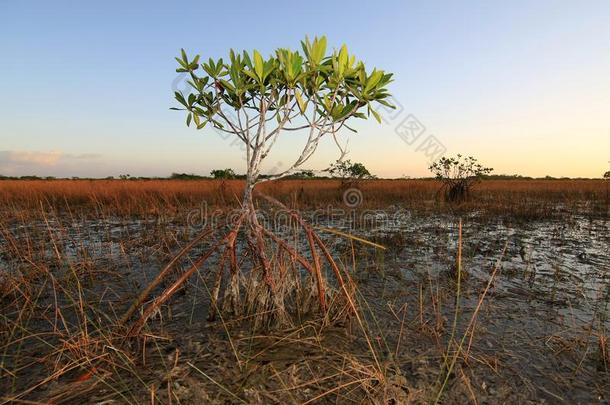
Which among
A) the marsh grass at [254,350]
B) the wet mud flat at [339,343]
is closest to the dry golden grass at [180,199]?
the wet mud flat at [339,343]

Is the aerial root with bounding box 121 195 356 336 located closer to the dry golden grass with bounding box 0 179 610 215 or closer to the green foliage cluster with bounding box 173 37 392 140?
the green foliage cluster with bounding box 173 37 392 140

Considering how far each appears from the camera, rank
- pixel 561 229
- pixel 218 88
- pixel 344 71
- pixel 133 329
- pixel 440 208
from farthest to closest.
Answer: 1. pixel 440 208
2. pixel 561 229
3. pixel 218 88
4. pixel 344 71
5. pixel 133 329

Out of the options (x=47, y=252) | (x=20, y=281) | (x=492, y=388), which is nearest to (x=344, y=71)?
(x=492, y=388)

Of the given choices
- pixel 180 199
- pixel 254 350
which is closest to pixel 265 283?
pixel 254 350

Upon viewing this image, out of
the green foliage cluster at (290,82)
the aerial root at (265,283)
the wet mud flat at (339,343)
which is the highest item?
the green foliage cluster at (290,82)

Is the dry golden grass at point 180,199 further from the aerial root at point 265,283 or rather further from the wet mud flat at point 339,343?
the aerial root at point 265,283

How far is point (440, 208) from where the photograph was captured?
11.5 m

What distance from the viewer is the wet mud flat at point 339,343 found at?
198cm

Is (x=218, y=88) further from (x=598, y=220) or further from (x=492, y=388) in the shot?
(x=598, y=220)

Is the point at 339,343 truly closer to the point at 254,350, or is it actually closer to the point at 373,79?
the point at 254,350

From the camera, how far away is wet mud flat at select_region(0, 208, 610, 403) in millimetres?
1976

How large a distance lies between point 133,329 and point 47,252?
4278mm

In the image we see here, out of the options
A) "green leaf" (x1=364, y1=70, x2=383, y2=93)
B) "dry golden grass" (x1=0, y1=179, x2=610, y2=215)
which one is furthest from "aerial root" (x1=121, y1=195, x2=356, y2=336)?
"dry golden grass" (x1=0, y1=179, x2=610, y2=215)

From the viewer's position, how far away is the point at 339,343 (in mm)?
2609
